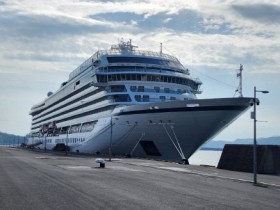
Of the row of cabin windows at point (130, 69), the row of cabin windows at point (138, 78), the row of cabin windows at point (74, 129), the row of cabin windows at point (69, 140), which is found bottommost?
the row of cabin windows at point (69, 140)

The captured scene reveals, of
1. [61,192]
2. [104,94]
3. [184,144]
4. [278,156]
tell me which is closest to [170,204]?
[61,192]

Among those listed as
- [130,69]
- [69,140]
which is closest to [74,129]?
[69,140]

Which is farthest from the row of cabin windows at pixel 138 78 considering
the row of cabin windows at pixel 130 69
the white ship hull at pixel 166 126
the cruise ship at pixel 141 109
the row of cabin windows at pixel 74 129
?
the row of cabin windows at pixel 74 129

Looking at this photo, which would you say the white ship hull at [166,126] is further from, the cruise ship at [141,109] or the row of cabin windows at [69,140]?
the row of cabin windows at [69,140]

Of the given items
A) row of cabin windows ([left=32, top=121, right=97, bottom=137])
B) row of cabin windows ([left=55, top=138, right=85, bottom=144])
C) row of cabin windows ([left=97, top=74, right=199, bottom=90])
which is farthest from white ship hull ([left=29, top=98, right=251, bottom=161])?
row of cabin windows ([left=55, top=138, right=85, bottom=144])

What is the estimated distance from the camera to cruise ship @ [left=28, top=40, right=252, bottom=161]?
4234cm

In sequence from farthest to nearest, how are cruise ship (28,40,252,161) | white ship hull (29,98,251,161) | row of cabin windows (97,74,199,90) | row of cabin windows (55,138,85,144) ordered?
row of cabin windows (55,138,85,144), row of cabin windows (97,74,199,90), cruise ship (28,40,252,161), white ship hull (29,98,251,161)

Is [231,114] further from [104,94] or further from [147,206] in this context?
[147,206]

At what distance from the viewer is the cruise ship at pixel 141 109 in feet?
139

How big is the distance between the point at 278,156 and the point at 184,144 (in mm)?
16323

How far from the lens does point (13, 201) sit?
42.3ft

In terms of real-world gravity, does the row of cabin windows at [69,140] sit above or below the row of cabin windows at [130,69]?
below

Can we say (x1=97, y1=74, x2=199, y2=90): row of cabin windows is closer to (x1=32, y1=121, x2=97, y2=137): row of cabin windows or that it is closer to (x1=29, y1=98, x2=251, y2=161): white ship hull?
(x1=29, y1=98, x2=251, y2=161): white ship hull

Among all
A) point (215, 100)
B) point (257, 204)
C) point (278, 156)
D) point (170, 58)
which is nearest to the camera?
point (257, 204)
